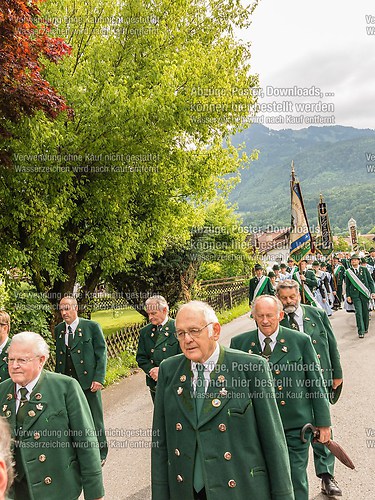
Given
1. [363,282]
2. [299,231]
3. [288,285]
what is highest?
[299,231]

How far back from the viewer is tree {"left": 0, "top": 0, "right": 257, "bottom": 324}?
9.13 metres

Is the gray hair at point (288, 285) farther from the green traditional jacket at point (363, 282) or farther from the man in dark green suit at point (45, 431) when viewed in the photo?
the green traditional jacket at point (363, 282)

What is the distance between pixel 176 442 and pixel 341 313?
1719 cm

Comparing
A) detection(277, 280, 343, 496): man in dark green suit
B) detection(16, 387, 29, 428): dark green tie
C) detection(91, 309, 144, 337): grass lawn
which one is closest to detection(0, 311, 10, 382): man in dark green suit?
detection(16, 387, 29, 428): dark green tie

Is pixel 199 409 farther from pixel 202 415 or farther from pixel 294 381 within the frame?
pixel 294 381

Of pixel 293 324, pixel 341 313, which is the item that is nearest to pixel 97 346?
pixel 293 324

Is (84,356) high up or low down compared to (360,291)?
up

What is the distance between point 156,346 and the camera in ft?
19.3

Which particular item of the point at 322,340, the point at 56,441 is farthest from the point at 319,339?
the point at 56,441

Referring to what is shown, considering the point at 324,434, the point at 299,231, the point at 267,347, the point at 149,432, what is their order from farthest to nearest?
the point at 299,231 < the point at 149,432 < the point at 267,347 < the point at 324,434

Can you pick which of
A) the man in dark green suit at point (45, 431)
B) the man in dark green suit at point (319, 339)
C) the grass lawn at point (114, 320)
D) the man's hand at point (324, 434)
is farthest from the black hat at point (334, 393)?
the grass lawn at point (114, 320)

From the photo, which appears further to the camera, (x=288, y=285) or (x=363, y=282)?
(x=363, y=282)

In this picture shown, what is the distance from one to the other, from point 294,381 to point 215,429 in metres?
1.54

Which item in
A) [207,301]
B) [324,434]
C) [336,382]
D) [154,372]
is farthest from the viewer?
[207,301]
